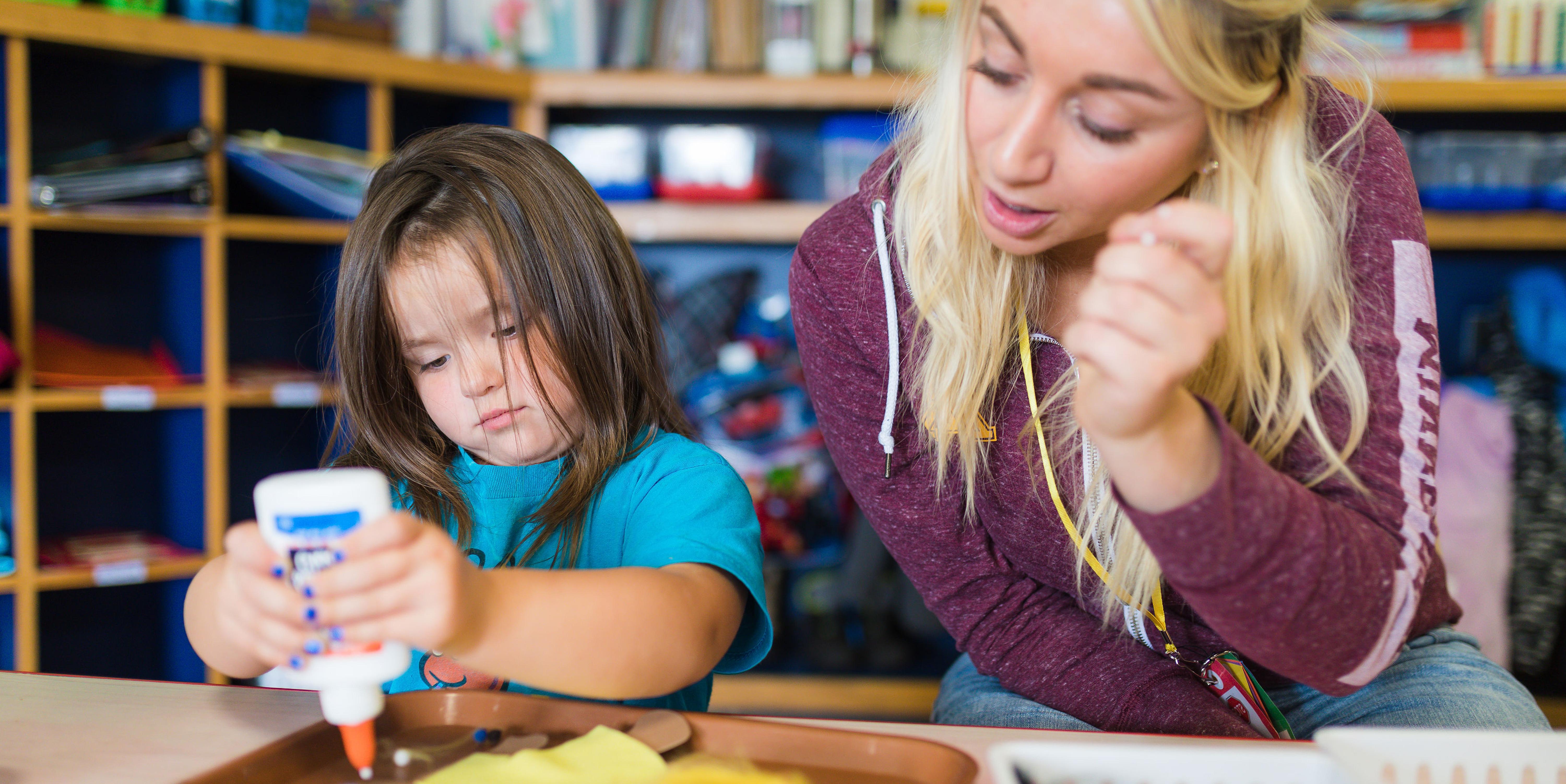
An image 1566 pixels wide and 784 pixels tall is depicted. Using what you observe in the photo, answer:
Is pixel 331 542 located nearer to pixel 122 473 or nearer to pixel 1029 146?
pixel 1029 146

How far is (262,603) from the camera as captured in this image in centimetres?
54

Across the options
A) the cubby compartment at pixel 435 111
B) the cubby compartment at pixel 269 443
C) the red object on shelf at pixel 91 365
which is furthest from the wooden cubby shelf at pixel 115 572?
the cubby compartment at pixel 435 111

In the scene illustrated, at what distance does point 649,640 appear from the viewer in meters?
0.70

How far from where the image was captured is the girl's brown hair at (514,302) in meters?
0.94

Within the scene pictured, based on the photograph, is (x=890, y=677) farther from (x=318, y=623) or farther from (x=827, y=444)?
(x=318, y=623)

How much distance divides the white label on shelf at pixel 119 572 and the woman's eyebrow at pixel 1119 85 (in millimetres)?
1954

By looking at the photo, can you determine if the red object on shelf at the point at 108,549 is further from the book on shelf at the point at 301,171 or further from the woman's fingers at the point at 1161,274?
the woman's fingers at the point at 1161,274

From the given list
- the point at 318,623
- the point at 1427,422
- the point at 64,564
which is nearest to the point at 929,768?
the point at 318,623

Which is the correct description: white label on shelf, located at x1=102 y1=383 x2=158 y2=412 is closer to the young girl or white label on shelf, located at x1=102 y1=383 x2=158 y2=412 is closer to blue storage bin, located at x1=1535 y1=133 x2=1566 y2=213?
the young girl

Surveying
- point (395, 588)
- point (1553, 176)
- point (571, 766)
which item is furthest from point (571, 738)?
point (1553, 176)

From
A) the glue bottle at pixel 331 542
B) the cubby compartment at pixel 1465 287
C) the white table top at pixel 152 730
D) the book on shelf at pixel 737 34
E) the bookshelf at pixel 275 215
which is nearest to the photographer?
the glue bottle at pixel 331 542

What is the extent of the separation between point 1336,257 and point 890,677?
1954 mm

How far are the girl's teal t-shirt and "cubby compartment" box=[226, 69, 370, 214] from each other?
1.54m

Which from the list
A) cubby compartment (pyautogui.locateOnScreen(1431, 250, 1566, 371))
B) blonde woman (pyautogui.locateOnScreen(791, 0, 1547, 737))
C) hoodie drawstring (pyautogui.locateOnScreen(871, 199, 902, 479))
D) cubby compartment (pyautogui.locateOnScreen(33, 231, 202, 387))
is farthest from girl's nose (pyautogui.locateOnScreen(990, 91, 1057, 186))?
cubby compartment (pyautogui.locateOnScreen(1431, 250, 1566, 371))
